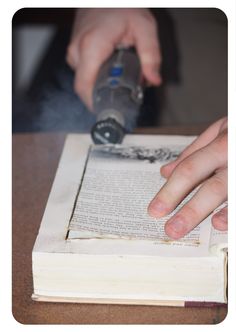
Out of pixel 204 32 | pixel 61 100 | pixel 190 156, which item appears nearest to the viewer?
pixel 190 156

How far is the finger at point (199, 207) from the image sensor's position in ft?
2.08

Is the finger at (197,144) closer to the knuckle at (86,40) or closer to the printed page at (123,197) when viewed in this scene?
the printed page at (123,197)

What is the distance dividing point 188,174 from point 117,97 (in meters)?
0.22

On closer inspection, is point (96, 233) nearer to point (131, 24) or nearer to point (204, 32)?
point (131, 24)

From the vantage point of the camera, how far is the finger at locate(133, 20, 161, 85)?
1.04 meters

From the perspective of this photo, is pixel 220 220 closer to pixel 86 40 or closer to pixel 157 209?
pixel 157 209

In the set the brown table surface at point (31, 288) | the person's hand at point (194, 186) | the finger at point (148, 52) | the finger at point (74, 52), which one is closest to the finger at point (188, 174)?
the person's hand at point (194, 186)

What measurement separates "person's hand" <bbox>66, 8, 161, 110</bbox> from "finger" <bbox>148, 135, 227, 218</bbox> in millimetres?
335

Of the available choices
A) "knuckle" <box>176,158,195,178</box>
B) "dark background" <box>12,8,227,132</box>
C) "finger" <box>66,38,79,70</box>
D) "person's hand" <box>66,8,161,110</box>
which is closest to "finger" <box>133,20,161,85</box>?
"person's hand" <box>66,8,161,110</box>

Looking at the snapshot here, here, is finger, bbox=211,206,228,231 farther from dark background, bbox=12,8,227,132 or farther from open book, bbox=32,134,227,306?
dark background, bbox=12,8,227,132

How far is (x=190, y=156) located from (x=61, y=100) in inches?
21.9

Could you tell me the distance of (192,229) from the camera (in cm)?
64

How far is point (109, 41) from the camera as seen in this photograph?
1.07 m

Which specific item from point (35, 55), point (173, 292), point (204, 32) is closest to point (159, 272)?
point (173, 292)
